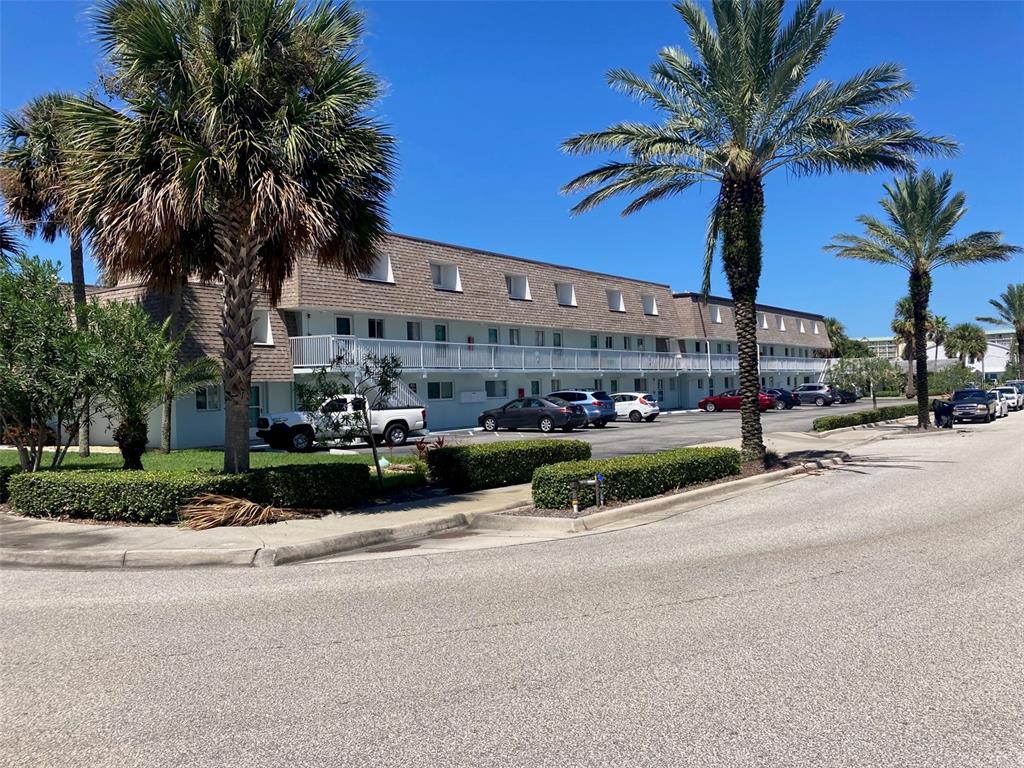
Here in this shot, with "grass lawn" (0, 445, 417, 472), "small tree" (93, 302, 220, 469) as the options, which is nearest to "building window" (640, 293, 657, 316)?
"grass lawn" (0, 445, 417, 472)

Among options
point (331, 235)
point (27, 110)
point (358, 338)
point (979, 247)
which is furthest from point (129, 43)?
point (979, 247)

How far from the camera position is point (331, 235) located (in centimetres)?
1151

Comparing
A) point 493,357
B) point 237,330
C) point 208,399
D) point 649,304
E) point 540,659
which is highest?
point 649,304

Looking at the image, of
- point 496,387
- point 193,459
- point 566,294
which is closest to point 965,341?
point 566,294

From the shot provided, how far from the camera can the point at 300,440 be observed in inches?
1019

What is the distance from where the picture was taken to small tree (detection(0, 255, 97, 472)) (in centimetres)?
1255

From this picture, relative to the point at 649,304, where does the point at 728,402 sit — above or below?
below

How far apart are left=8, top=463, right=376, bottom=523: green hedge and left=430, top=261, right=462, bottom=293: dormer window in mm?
25173

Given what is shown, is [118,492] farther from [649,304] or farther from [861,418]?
[649,304]

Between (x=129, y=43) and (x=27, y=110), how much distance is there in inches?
525

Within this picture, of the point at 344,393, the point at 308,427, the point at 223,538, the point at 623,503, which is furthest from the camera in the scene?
the point at 308,427

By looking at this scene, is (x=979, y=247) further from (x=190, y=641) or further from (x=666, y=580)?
(x=190, y=641)

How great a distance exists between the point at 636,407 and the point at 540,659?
37.1 meters

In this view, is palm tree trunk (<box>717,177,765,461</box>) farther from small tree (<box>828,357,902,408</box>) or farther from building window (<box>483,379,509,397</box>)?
building window (<box>483,379,509,397</box>)
